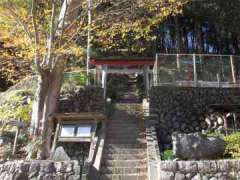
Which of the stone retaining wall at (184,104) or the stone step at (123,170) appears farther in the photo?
the stone retaining wall at (184,104)

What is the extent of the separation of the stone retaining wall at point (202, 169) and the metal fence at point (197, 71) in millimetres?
6681

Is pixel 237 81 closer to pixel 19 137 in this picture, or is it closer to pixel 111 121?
pixel 111 121

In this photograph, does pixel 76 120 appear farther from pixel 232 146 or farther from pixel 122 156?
pixel 232 146

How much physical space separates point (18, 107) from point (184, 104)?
6.55 meters

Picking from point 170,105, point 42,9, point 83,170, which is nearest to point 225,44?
point 170,105

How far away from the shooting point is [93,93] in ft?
45.7

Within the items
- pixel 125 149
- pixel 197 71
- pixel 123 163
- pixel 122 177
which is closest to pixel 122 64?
pixel 197 71

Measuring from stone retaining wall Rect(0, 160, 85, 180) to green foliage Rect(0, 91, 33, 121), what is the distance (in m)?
4.28

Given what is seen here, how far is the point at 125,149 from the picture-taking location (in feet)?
35.1

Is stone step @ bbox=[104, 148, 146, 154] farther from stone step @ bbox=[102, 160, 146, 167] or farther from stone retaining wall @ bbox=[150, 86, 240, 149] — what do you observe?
stone retaining wall @ bbox=[150, 86, 240, 149]

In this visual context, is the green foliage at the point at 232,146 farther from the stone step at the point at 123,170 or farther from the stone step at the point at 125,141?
the stone step at the point at 125,141

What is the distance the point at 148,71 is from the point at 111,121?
3.80m

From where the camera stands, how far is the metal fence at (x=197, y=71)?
563 inches

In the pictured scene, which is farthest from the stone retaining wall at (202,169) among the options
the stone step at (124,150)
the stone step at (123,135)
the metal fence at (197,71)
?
the metal fence at (197,71)
